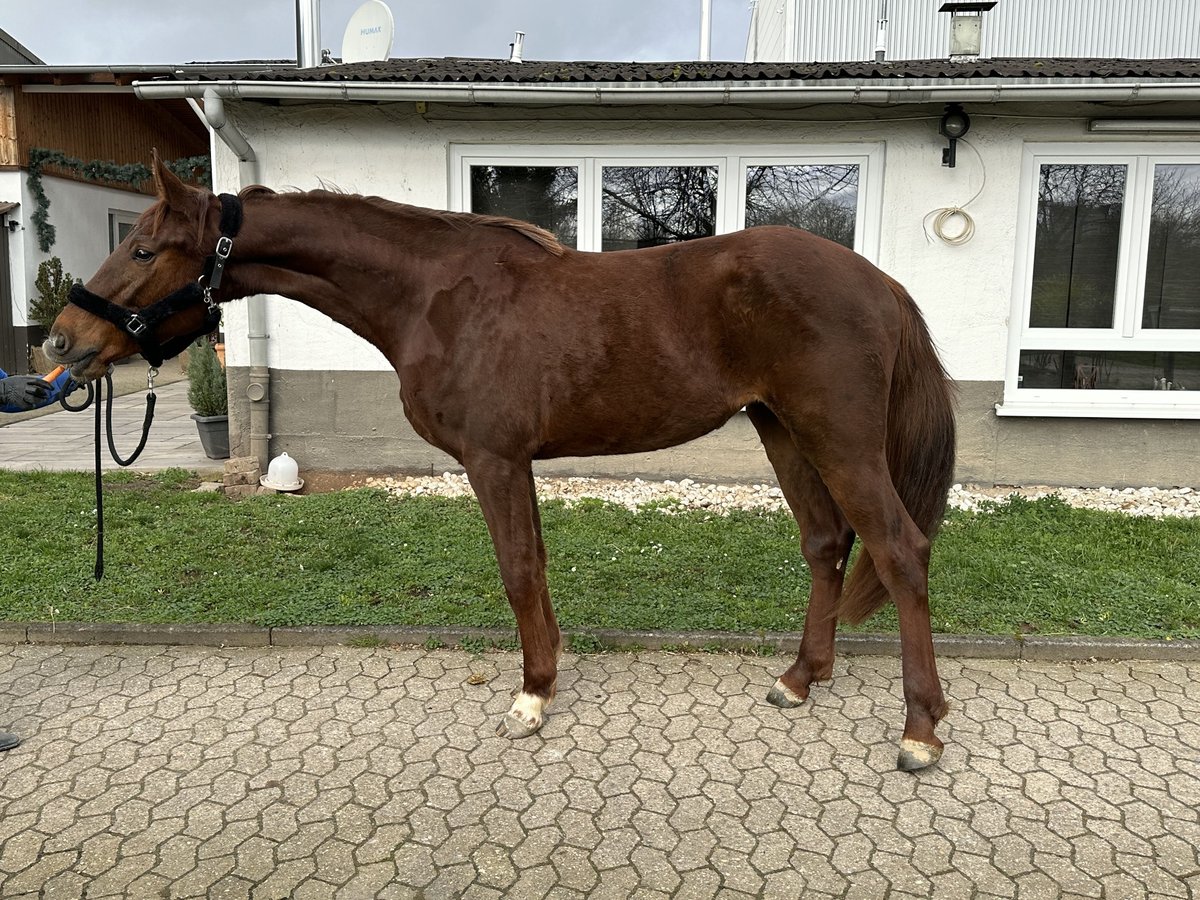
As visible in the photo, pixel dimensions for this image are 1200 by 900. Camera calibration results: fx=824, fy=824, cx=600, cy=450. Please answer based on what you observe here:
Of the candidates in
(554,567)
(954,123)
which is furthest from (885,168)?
(554,567)

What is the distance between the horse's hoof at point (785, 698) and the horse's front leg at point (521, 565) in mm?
913

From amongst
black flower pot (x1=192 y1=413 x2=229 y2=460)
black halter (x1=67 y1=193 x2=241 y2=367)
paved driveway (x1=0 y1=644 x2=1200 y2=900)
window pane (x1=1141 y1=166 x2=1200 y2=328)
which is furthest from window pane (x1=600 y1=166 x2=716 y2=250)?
black halter (x1=67 y1=193 x2=241 y2=367)

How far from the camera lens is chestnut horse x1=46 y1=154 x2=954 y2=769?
290 cm

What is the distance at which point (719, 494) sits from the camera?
22.4 feet

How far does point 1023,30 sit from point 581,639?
15.5 metres

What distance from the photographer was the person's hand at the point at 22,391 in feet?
9.62

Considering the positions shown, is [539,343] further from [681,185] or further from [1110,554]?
[681,185]

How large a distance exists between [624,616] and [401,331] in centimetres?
185

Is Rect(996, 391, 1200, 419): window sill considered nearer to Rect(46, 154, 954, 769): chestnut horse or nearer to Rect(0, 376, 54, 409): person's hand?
Rect(46, 154, 954, 769): chestnut horse

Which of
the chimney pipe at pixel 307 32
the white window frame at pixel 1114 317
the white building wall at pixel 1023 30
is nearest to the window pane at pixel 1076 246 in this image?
the white window frame at pixel 1114 317

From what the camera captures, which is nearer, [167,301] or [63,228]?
[167,301]

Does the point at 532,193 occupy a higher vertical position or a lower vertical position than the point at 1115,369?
higher

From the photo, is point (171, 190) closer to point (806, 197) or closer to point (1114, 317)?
point (806, 197)

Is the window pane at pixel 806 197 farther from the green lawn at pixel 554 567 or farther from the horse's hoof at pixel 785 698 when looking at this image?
the horse's hoof at pixel 785 698
